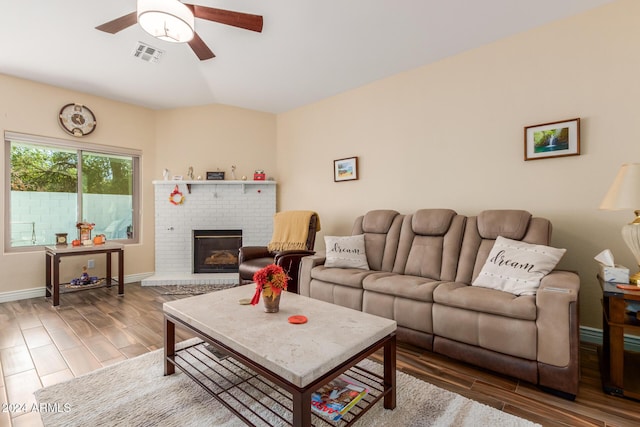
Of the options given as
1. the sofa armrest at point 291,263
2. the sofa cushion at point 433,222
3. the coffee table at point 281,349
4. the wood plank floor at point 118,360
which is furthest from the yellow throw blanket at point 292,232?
the coffee table at point 281,349

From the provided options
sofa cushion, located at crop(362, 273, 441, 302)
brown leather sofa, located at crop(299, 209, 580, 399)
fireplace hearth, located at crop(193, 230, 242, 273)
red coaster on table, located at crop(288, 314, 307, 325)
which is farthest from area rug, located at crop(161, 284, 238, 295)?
red coaster on table, located at crop(288, 314, 307, 325)

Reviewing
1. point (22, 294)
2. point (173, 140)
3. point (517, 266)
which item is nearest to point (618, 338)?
point (517, 266)

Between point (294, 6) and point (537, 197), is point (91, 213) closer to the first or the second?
point (294, 6)

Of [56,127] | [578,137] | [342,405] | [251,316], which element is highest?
[56,127]

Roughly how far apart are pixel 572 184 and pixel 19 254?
5943mm

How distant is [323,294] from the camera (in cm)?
286

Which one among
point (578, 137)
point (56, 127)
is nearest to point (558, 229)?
point (578, 137)

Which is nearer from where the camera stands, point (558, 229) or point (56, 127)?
point (558, 229)

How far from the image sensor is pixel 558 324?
171 cm

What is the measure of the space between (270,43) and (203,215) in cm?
279

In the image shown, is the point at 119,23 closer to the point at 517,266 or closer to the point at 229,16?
the point at 229,16

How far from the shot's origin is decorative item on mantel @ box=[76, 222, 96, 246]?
13.0ft

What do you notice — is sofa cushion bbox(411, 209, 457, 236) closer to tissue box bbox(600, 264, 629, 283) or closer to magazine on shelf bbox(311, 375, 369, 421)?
tissue box bbox(600, 264, 629, 283)

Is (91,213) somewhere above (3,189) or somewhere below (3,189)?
below
